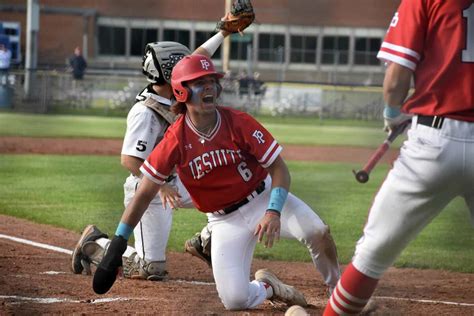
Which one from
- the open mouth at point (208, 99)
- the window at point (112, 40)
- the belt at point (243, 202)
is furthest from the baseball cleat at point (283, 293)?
the window at point (112, 40)

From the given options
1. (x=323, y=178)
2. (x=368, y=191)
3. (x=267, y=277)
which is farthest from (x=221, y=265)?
(x=323, y=178)

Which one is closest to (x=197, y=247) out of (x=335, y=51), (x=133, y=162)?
(x=133, y=162)

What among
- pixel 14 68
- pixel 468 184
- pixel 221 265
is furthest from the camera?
pixel 14 68

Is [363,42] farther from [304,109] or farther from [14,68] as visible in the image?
[14,68]

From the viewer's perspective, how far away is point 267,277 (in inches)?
199

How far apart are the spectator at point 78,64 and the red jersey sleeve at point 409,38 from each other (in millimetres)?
19445

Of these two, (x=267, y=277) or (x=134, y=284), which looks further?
(x=134, y=284)

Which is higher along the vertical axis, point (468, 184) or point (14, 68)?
point (468, 184)

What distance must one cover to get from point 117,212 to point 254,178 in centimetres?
448

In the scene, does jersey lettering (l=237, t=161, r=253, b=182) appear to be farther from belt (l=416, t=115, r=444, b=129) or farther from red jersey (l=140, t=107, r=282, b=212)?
belt (l=416, t=115, r=444, b=129)

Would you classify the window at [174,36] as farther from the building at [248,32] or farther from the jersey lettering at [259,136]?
the jersey lettering at [259,136]

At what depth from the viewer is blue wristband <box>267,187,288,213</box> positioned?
449 centimetres

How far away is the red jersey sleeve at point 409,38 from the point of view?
3.49m

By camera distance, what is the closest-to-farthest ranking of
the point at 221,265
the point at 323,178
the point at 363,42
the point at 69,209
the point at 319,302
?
the point at 221,265, the point at 319,302, the point at 69,209, the point at 323,178, the point at 363,42
